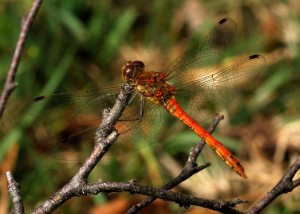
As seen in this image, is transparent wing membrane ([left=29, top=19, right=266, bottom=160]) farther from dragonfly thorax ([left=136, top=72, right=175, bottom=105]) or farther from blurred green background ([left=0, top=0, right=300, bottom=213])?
blurred green background ([left=0, top=0, right=300, bottom=213])

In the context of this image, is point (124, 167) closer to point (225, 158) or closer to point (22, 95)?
point (22, 95)

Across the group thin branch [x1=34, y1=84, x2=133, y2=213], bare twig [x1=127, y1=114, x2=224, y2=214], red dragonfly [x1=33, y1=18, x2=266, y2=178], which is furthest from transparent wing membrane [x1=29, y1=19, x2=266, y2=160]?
thin branch [x1=34, y1=84, x2=133, y2=213]

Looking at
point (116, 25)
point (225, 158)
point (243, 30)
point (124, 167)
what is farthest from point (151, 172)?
point (243, 30)

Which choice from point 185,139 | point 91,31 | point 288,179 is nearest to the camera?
point 288,179

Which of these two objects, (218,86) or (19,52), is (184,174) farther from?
(218,86)

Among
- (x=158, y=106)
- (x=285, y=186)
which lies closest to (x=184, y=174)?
(x=285, y=186)

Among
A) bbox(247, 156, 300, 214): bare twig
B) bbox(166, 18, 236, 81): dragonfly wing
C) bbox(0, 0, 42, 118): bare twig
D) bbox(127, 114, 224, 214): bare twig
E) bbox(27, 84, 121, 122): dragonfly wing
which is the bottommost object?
bbox(247, 156, 300, 214): bare twig

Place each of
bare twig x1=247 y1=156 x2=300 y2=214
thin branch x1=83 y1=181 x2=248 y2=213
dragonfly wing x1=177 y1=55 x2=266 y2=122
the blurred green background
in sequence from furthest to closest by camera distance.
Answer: the blurred green background → dragonfly wing x1=177 y1=55 x2=266 y2=122 → bare twig x1=247 y1=156 x2=300 y2=214 → thin branch x1=83 y1=181 x2=248 y2=213

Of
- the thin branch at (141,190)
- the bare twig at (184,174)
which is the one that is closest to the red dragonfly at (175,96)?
the bare twig at (184,174)
